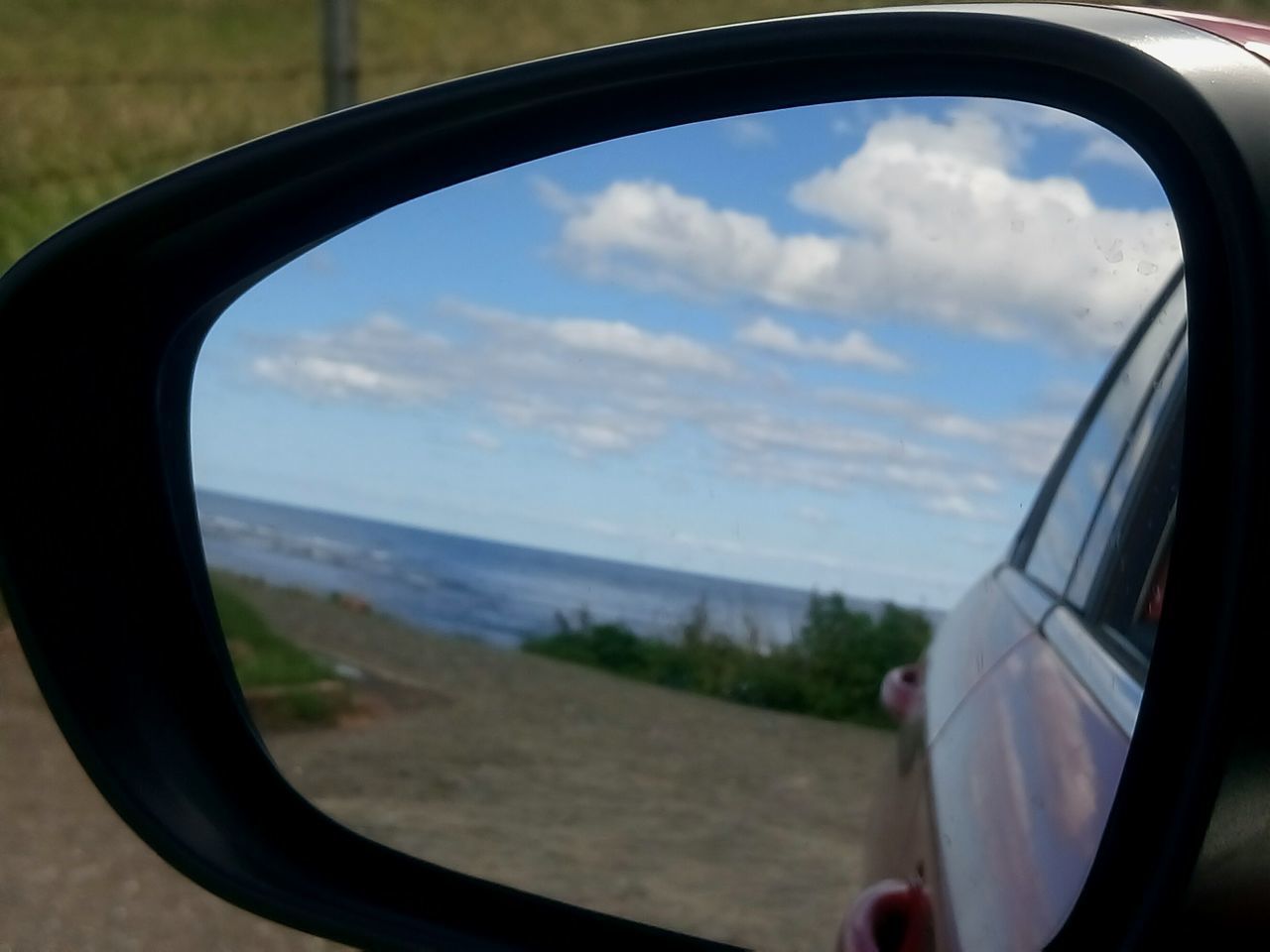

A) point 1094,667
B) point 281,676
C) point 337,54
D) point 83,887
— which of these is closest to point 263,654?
point 281,676

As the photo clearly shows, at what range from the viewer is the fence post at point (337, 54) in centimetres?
647

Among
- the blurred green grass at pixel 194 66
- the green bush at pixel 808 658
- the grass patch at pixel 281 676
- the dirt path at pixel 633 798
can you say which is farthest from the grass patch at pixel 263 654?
the blurred green grass at pixel 194 66

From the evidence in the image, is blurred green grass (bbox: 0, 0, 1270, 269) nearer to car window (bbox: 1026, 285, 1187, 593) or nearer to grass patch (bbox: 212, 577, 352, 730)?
grass patch (bbox: 212, 577, 352, 730)

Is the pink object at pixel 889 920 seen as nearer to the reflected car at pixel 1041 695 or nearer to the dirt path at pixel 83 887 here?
the reflected car at pixel 1041 695

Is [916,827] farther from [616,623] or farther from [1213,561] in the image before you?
[1213,561]

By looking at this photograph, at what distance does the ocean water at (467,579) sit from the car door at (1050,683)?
210mm

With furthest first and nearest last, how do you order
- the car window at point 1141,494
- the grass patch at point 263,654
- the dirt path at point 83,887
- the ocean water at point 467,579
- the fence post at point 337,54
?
the fence post at point 337,54 < the dirt path at point 83,887 < the grass patch at point 263,654 < the ocean water at point 467,579 < the car window at point 1141,494

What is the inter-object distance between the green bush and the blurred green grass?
594 cm

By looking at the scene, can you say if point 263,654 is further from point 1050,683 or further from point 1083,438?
point 1083,438

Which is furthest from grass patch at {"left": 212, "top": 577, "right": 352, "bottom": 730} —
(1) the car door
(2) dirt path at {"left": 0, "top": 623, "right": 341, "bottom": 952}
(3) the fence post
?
(3) the fence post

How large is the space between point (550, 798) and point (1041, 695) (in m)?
0.86

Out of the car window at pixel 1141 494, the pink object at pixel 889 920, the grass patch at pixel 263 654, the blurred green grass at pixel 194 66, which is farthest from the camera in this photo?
the blurred green grass at pixel 194 66

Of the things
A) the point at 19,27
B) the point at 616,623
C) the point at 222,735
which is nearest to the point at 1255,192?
the point at 616,623

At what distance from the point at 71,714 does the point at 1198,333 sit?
148 cm
